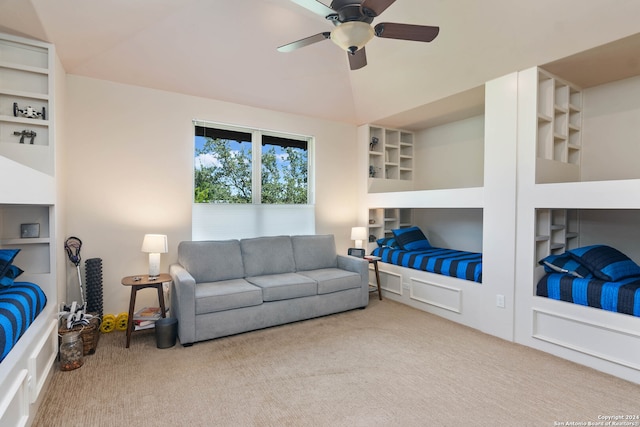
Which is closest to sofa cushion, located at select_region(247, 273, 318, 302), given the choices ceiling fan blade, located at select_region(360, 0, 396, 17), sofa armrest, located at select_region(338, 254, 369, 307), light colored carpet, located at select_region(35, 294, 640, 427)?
light colored carpet, located at select_region(35, 294, 640, 427)

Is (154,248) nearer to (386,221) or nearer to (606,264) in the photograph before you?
(386,221)

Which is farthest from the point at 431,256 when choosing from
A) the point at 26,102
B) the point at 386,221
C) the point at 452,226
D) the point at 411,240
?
the point at 26,102

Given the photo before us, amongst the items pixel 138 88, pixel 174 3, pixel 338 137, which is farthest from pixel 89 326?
pixel 338 137

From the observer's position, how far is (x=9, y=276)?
2357 mm

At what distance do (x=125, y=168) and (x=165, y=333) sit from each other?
180 cm

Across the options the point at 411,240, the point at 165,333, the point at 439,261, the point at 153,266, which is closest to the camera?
the point at 165,333

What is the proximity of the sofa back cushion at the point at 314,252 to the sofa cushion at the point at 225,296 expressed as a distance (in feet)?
3.02

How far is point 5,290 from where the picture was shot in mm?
2229

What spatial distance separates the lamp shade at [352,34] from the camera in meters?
2.04

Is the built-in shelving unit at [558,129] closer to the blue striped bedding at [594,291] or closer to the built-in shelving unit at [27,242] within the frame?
the blue striped bedding at [594,291]

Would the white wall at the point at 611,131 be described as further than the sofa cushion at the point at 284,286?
No

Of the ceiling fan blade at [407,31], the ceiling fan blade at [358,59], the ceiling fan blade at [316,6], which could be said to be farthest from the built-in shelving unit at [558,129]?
the ceiling fan blade at [316,6]

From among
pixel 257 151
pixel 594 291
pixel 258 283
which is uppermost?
pixel 257 151

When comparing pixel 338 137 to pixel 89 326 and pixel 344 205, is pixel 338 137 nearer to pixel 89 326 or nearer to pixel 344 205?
pixel 344 205
